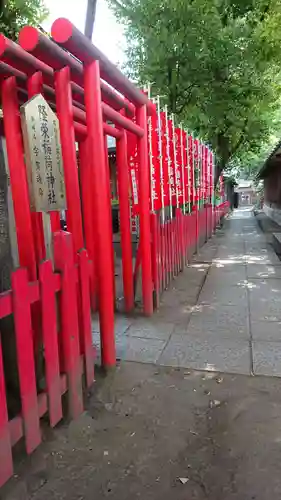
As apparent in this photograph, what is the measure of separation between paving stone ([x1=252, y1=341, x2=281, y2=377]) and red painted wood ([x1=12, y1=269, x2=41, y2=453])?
1.86 m

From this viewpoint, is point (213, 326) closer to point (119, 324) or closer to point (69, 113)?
point (119, 324)

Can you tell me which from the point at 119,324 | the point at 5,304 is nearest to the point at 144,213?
the point at 119,324

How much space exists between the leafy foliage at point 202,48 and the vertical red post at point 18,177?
294 inches

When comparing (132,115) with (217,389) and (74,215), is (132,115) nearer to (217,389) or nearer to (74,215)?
(74,215)

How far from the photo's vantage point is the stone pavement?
132 inches

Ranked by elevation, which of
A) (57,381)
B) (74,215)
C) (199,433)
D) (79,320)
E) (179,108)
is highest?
(179,108)

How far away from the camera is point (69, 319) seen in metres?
2.43

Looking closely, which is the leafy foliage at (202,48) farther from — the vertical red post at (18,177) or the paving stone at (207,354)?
the paving stone at (207,354)

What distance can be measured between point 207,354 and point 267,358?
534mm

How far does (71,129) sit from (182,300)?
3.17 metres

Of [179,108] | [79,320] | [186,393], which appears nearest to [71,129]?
[79,320]

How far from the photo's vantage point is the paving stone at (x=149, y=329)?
12.9ft

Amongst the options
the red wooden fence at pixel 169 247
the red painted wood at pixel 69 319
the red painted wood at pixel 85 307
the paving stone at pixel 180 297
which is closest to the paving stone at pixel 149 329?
the red wooden fence at pixel 169 247

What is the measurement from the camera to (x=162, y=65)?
31.0 ft
